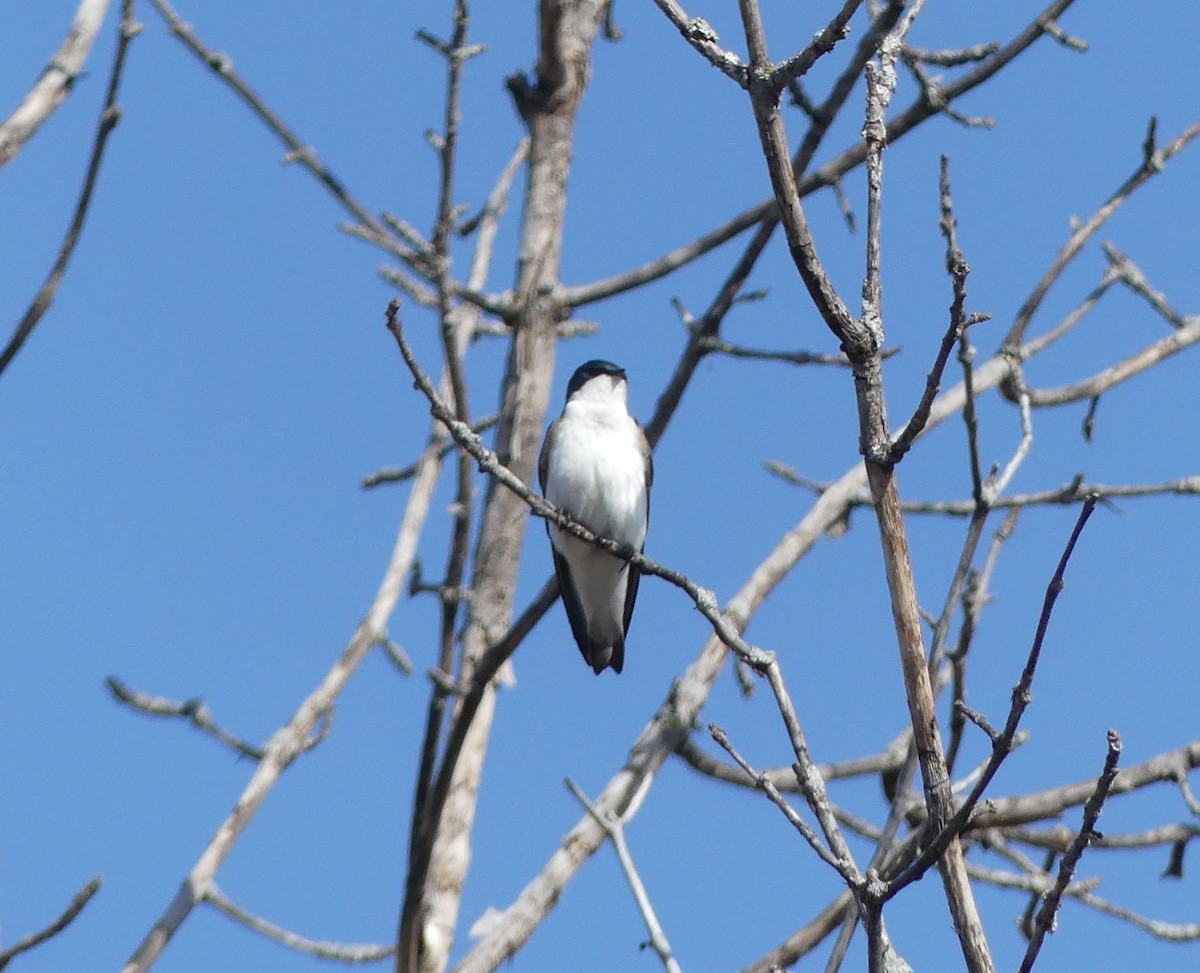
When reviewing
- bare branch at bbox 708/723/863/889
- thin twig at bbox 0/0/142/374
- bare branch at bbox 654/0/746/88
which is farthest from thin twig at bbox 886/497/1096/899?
thin twig at bbox 0/0/142/374

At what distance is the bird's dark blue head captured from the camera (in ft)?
24.5

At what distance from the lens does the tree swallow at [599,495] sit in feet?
22.4

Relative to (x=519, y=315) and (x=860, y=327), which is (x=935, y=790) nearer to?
(x=860, y=327)

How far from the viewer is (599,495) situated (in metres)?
6.82

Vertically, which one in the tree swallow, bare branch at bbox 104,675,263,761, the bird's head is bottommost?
bare branch at bbox 104,675,263,761

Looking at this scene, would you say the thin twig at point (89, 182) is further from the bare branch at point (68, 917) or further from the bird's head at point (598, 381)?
the bird's head at point (598, 381)

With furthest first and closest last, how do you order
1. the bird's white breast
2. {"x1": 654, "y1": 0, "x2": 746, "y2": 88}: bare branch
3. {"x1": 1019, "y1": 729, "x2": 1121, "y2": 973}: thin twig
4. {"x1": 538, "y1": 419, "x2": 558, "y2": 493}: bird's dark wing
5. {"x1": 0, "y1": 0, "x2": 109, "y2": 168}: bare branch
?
{"x1": 538, "y1": 419, "x2": 558, "y2": 493}: bird's dark wing
the bird's white breast
{"x1": 0, "y1": 0, "x2": 109, "y2": 168}: bare branch
{"x1": 654, "y1": 0, "x2": 746, "y2": 88}: bare branch
{"x1": 1019, "y1": 729, "x2": 1121, "y2": 973}: thin twig

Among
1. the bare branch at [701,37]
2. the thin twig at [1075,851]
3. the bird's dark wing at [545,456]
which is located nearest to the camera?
the thin twig at [1075,851]

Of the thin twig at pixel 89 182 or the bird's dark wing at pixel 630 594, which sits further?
the bird's dark wing at pixel 630 594

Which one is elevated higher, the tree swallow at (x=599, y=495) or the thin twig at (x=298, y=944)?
the tree swallow at (x=599, y=495)

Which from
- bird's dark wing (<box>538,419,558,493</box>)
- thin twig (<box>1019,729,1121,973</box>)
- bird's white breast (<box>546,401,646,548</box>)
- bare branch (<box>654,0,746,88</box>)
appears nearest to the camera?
thin twig (<box>1019,729,1121,973</box>)

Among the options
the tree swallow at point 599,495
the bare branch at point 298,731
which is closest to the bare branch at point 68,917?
the bare branch at point 298,731

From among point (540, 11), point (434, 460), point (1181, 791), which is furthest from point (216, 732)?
point (540, 11)

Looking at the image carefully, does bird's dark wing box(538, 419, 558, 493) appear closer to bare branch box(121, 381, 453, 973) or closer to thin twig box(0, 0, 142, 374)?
bare branch box(121, 381, 453, 973)
